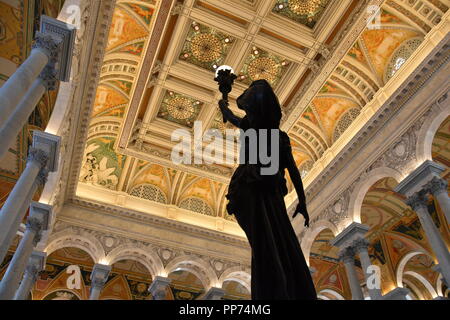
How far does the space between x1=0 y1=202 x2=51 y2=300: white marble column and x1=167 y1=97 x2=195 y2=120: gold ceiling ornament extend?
18.4ft

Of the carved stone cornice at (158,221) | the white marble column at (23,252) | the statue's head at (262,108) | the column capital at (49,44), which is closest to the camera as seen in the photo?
the statue's head at (262,108)

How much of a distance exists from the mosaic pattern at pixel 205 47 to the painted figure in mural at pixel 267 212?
8.86 m

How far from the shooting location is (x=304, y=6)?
32.6ft

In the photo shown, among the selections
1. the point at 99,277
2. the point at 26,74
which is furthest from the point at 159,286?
the point at 26,74

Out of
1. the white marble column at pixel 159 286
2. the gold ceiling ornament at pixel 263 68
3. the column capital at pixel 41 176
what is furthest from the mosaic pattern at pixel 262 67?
the white marble column at pixel 159 286

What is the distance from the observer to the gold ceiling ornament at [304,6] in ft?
32.4

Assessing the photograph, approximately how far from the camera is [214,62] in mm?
11383

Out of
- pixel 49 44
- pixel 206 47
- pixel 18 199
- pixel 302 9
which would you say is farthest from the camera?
pixel 206 47

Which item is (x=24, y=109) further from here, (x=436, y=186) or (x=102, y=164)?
(x=102, y=164)

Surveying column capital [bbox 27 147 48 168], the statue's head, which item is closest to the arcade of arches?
column capital [bbox 27 147 48 168]

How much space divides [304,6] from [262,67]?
2.21 metres

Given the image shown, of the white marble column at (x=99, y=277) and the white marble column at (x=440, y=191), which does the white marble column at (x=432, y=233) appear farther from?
the white marble column at (x=99, y=277)

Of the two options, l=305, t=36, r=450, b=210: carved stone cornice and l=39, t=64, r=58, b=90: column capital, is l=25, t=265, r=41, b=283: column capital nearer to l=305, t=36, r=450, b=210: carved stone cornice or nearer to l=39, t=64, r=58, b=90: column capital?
l=39, t=64, r=58, b=90: column capital

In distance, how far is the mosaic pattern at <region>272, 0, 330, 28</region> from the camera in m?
9.88
